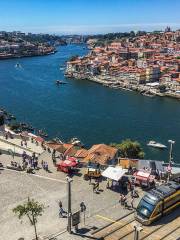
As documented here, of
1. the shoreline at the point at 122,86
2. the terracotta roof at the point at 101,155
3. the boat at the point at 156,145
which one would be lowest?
the boat at the point at 156,145

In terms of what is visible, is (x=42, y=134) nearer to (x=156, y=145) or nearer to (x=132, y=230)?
(x=156, y=145)

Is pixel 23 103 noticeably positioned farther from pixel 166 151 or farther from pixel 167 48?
pixel 167 48

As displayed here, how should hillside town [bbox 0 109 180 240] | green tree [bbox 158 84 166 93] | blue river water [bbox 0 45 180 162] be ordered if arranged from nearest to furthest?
hillside town [bbox 0 109 180 240] → blue river water [bbox 0 45 180 162] → green tree [bbox 158 84 166 93]

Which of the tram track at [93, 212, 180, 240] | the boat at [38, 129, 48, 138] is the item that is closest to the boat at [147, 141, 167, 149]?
the boat at [38, 129, 48, 138]

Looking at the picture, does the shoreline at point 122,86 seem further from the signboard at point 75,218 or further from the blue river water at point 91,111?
Result: the signboard at point 75,218

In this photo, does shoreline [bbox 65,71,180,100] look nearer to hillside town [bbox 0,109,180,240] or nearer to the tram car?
hillside town [bbox 0,109,180,240]

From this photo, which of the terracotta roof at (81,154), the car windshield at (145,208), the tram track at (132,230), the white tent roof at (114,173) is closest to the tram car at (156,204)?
the car windshield at (145,208)
